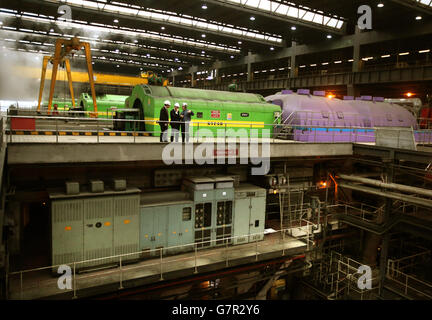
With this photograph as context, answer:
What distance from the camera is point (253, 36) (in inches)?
1432

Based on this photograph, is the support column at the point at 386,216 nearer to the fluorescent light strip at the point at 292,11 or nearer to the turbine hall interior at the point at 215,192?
the turbine hall interior at the point at 215,192

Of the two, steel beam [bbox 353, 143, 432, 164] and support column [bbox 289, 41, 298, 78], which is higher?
support column [bbox 289, 41, 298, 78]

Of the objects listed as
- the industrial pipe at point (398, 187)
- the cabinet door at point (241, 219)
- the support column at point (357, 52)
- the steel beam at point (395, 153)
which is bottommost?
the cabinet door at point (241, 219)

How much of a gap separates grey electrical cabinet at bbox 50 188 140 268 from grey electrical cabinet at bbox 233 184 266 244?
13.7ft

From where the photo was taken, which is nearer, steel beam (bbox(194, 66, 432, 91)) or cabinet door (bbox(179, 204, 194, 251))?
cabinet door (bbox(179, 204, 194, 251))

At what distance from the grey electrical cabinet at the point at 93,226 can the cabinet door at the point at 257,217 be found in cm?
489

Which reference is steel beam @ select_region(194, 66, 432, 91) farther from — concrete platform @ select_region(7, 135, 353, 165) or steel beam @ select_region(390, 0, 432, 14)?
concrete platform @ select_region(7, 135, 353, 165)

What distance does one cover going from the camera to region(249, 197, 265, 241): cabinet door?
527 inches

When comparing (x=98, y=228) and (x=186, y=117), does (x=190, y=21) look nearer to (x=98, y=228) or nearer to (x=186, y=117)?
(x=186, y=117)

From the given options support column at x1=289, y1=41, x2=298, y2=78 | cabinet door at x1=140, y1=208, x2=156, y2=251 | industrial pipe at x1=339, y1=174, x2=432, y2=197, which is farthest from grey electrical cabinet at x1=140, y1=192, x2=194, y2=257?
support column at x1=289, y1=41, x2=298, y2=78

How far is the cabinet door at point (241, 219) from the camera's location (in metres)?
13.0

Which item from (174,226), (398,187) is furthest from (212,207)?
(398,187)

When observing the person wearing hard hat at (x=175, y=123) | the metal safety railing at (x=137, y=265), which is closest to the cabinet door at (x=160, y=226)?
the metal safety railing at (x=137, y=265)

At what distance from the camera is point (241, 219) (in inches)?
518
